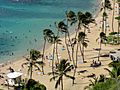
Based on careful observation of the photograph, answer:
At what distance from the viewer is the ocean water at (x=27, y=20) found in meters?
91.4

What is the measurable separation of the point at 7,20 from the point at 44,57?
36968mm

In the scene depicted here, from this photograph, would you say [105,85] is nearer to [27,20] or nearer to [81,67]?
[81,67]

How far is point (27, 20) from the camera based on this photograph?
11306 cm

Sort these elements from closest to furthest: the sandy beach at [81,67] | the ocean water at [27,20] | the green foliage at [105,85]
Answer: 1. the green foliage at [105,85]
2. the sandy beach at [81,67]
3. the ocean water at [27,20]

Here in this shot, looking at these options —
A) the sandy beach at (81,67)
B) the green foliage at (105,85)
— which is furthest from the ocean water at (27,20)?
the green foliage at (105,85)

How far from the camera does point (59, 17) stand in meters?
115

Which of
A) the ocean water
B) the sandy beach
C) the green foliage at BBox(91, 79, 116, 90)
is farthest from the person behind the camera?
the ocean water

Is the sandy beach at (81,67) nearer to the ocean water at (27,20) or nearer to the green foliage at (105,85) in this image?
the ocean water at (27,20)

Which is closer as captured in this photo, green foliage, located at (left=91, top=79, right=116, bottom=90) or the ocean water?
green foliage, located at (left=91, top=79, right=116, bottom=90)

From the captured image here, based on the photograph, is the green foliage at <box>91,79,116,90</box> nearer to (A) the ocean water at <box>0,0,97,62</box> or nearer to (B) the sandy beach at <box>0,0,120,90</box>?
(B) the sandy beach at <box>0,0,120,90</box>

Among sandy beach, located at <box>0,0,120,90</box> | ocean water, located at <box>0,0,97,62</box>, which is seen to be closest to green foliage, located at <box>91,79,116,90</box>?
sandy beach, located at <box>0,0,120,90</box>

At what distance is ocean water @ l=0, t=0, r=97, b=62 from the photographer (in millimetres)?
91438

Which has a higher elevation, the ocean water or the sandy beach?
the ocean water

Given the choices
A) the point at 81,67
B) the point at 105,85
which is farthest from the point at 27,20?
the point at 105,85
